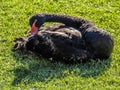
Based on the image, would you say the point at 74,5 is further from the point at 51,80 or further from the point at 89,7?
the point at 51,80

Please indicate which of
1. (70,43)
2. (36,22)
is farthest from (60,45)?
(36,22)

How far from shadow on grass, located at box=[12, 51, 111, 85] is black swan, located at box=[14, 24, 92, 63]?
0.11 m

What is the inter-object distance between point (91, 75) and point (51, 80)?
616 millimetres

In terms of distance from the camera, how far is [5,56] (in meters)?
7.75

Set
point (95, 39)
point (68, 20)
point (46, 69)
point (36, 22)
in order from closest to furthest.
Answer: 1. point (46, 69)
2. point (95, 39)
3. point (36, 22)
4. point (68, 20)

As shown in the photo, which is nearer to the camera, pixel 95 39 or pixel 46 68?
pixel 46 68

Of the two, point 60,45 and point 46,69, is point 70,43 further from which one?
point 46,69

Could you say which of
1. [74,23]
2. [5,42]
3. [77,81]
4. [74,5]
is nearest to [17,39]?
[5,42]

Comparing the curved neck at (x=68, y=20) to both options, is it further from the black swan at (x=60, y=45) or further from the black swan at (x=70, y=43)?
the black swan at (x=60, y=45)

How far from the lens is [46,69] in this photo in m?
7.34

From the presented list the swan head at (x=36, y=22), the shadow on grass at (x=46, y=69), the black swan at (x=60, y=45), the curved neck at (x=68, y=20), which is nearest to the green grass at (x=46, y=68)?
the shadow on grass at (x=46, y=69)

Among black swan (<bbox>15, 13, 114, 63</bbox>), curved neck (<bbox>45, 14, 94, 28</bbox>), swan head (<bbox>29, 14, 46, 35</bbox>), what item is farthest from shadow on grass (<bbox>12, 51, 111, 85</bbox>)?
curved neck (<bbox>45, 14, 94, 28</bbox>)

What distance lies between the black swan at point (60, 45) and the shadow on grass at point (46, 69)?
0.38 feet

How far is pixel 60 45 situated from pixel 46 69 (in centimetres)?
42
